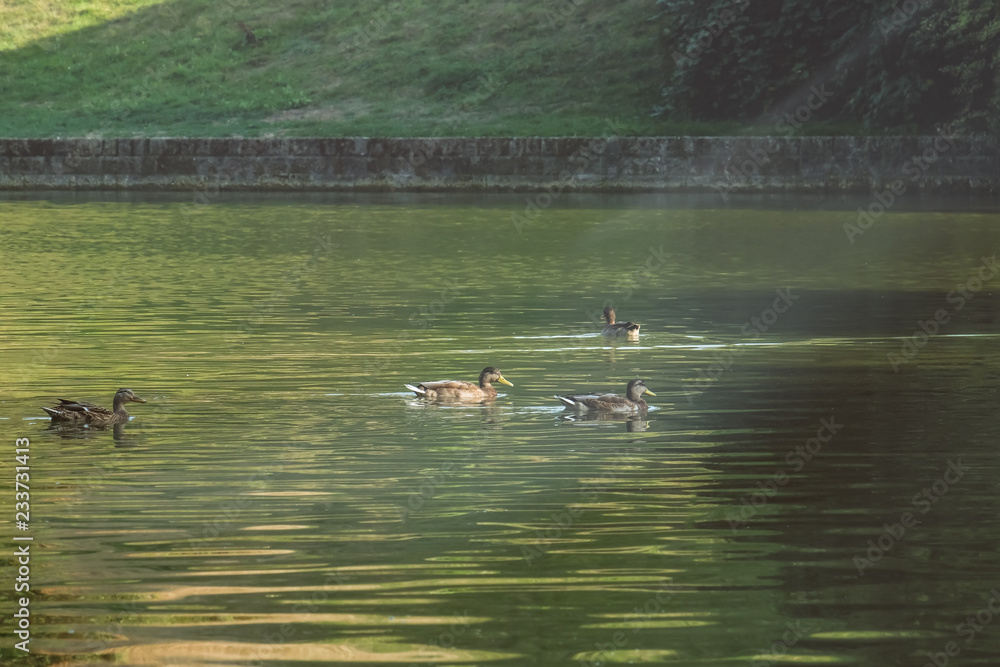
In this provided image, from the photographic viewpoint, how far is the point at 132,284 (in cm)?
2605

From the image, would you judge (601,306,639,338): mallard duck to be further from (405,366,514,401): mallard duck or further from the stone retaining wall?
the stone retaining wall

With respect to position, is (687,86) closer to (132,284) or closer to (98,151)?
(98,151)

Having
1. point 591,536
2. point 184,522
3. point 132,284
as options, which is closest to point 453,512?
point 591,536

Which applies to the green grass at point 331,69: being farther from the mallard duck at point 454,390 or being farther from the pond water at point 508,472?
the mallard duck at point 454,390
